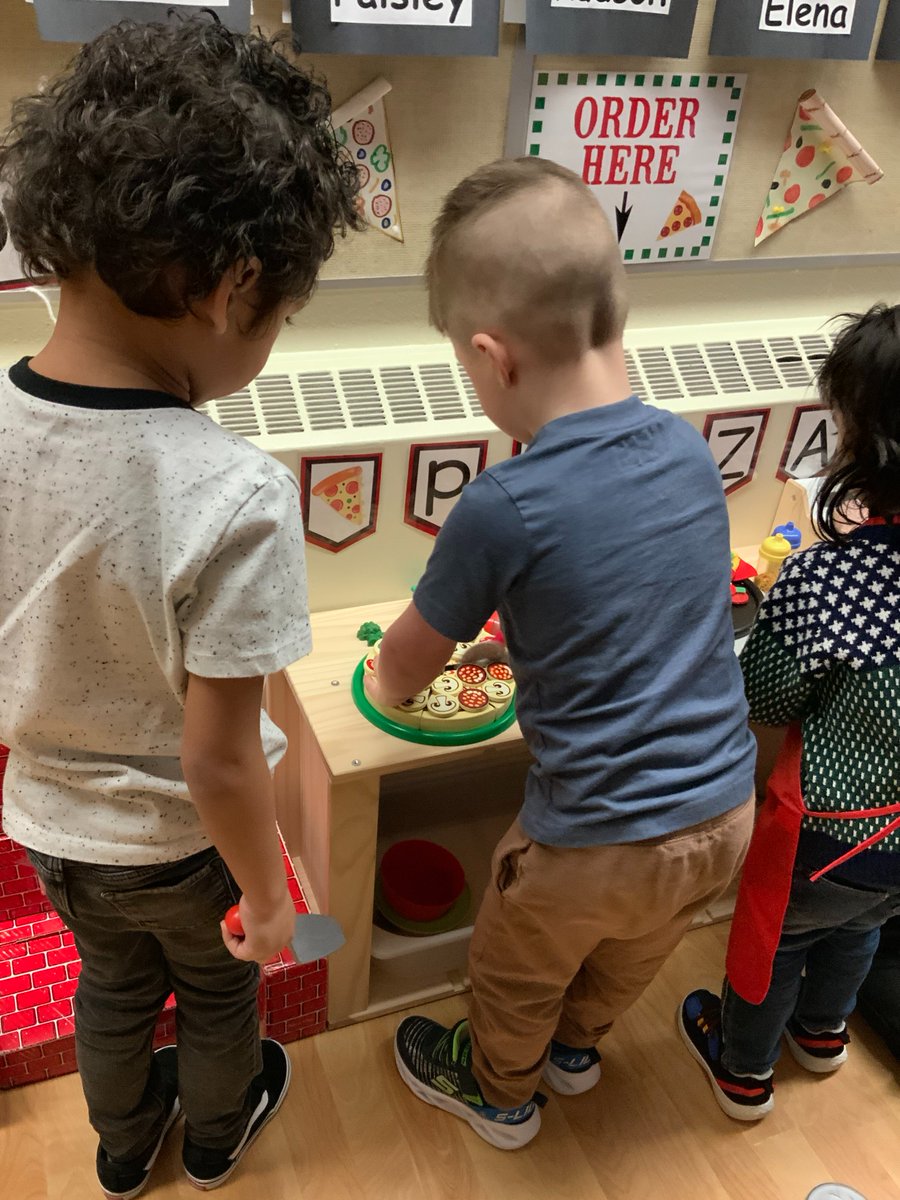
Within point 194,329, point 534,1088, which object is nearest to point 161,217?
point 194,329

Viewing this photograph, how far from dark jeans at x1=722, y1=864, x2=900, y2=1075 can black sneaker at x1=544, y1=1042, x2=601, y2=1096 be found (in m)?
0.17

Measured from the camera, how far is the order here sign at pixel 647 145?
123cm

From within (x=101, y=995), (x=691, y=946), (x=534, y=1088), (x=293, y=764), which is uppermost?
(x=101, y=995)

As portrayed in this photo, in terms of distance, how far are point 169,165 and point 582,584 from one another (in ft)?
1.44

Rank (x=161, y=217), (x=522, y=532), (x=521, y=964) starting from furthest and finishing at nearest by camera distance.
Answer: (x=521, y=964) < (x=522, y=532) < (x=161, y=217)

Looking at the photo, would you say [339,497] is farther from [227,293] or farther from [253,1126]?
[253,1126]

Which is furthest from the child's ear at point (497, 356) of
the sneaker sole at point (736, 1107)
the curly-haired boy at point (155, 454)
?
the sneaker sole at point (736, 1107)

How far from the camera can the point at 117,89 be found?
0.58 metres

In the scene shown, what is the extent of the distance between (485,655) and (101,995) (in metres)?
0.55

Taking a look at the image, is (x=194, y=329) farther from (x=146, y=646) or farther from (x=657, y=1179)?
(x=657, y=1179)

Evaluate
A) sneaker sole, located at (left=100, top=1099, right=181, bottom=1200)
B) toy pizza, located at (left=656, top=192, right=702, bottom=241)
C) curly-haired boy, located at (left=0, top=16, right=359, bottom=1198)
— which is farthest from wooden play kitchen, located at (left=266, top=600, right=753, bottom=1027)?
toy pizza, located at (left=656, top=192, right=702, bottom=241)

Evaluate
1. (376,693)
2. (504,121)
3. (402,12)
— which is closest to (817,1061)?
(376,693)

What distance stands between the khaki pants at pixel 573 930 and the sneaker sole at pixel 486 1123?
1.9 inches

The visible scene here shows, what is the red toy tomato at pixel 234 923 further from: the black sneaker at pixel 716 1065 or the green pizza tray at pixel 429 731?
the black sneaker at pixel 716 1065
